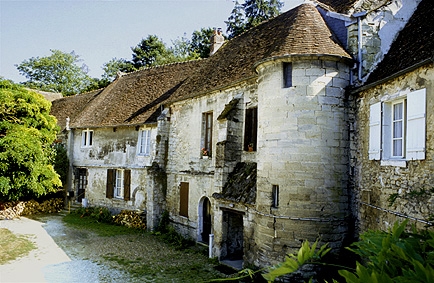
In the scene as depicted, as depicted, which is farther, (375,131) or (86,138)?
(86,138)

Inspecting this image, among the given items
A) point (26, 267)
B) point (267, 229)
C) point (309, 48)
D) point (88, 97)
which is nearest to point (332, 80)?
point (309, 48)

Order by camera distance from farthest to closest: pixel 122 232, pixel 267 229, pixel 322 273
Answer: pixel 122 232
pixel 267 229
pixel 322 273

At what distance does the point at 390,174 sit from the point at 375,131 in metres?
1.11

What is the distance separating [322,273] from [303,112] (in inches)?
163

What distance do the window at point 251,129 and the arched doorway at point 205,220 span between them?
361 centimetres

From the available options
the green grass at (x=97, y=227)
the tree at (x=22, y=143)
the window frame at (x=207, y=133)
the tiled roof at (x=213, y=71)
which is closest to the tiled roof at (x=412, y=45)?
the tiled roof at (x=213, y=71)

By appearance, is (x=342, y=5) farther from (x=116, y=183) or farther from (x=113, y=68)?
(x=113, y=68)

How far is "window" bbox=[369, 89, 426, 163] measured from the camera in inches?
270

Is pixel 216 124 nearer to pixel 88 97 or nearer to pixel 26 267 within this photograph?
pixel 26 267

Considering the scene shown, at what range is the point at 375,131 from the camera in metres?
Answer: 8.27

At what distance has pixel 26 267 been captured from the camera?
11.9m

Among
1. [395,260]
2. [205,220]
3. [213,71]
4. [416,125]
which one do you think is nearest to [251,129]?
[213,71]

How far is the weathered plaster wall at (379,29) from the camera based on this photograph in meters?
9.38

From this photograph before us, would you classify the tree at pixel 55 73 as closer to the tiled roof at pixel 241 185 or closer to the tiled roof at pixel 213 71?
the tiled roof at pixel 213 71
